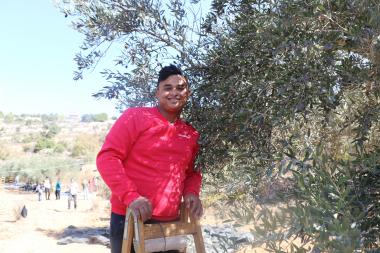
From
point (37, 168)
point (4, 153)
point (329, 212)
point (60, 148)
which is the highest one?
point (329, 212)

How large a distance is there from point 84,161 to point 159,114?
45.0 m

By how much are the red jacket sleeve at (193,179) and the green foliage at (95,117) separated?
9676 cm

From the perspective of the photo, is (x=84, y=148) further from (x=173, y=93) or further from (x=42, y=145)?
(x=173, y=93)

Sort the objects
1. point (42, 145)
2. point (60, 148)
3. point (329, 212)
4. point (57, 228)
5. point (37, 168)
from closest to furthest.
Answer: point (329, 212) < point (57, 228) < point (37, 168) < point (60, 148) < point (42, 145)

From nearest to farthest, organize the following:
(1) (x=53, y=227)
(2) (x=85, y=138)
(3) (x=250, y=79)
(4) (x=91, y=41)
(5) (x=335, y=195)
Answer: (5) (x=335, y=195), (3) (x=250, y=79), (4) (x=91, y=41), (1) (x=53, y=227), (2) (x=85, y=138)

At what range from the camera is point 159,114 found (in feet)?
10.2

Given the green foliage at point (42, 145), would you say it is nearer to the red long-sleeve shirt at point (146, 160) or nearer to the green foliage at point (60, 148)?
the green foliage at point (60, 148)

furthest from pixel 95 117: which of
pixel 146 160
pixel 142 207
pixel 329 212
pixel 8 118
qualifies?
pixel 329 212

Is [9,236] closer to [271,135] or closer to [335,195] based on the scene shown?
[271,135]

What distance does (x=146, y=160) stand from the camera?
2.95m

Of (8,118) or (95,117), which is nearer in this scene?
(8,118)

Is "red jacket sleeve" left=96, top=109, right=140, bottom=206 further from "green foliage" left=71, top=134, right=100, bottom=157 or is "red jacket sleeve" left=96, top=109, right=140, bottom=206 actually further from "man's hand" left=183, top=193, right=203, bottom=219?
"green foliage" left=71, top=134, right=100, bottom=157

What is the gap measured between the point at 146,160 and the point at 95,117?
101709 millimetres

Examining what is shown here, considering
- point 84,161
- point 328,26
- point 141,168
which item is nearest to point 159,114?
point 141,168
